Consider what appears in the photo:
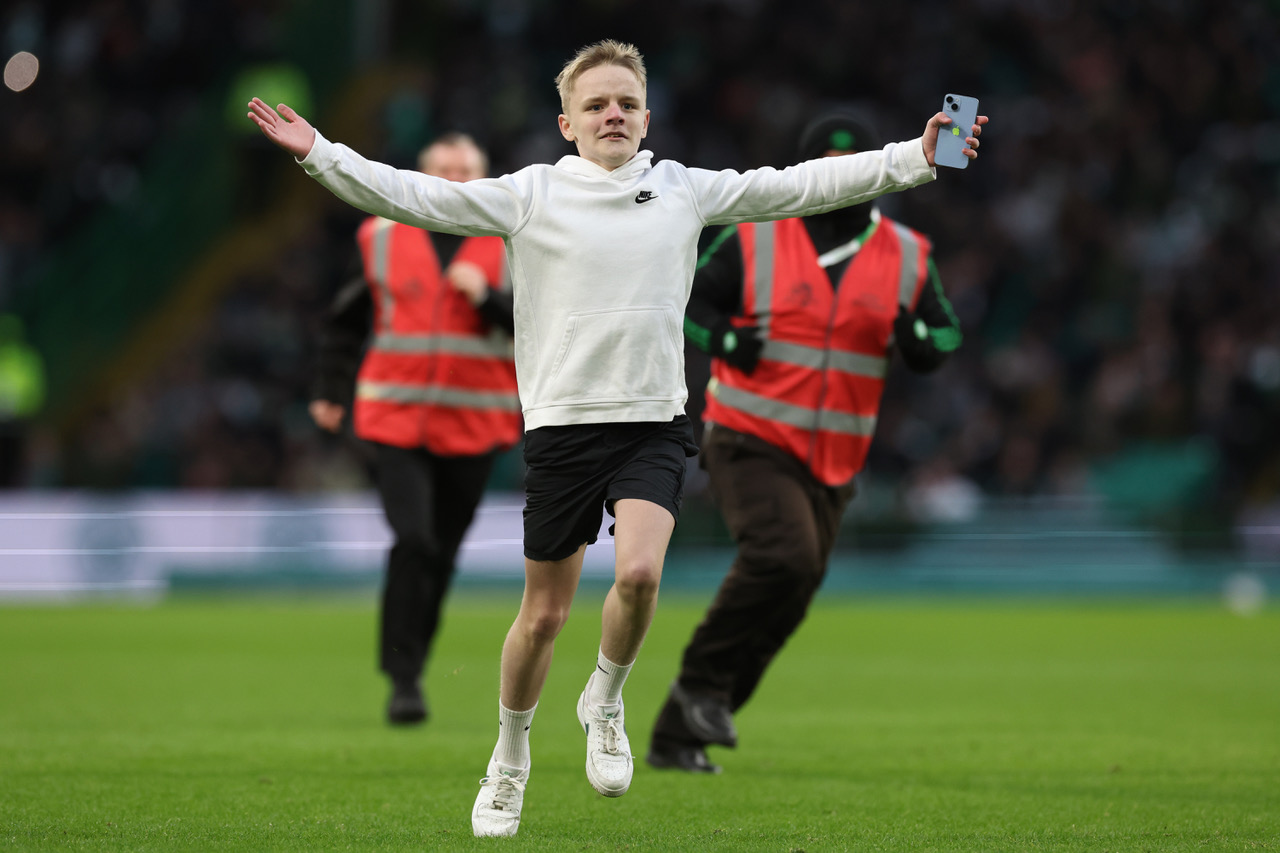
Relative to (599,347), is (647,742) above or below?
below

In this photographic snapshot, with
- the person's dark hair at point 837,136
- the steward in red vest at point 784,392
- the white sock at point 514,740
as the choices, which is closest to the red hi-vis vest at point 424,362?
the steward in red vest at point 784,392

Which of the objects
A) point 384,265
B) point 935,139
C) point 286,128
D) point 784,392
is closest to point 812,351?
point 784,392

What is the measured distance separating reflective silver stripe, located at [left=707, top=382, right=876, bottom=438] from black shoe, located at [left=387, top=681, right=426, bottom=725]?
207 cm

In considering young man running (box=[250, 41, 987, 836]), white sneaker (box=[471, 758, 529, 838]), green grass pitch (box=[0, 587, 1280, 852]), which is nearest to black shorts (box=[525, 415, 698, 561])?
young man running (box=[250, 41, 987, 836])

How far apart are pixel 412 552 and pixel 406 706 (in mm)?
695

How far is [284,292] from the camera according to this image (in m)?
20.3

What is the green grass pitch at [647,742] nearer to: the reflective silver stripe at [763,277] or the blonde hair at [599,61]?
the reflective silver stripe at [763,277]

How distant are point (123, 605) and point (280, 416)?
4090mm

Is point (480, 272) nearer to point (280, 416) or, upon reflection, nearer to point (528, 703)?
point (528, 703)

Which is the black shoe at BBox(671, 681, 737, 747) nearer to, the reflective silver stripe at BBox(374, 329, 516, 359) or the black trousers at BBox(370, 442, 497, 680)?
the black trousers at BBox(370, 442, 497, 680)

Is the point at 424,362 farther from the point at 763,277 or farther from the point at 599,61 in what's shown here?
the point at 599,61

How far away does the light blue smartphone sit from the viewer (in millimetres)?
4902

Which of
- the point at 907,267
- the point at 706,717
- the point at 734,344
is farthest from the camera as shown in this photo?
the point at 907,267

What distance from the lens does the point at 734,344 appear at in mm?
6453
